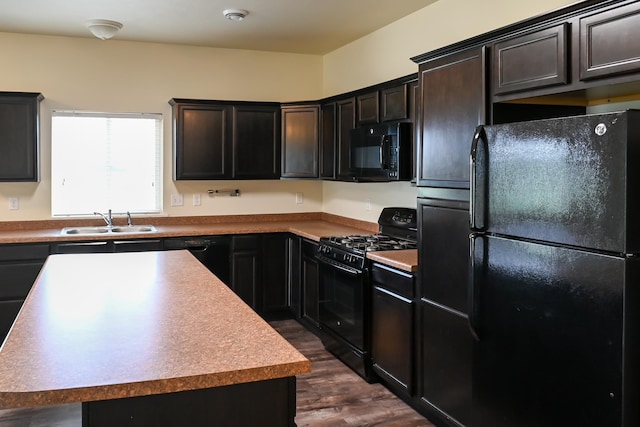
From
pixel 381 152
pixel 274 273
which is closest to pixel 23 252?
pixel 274 273

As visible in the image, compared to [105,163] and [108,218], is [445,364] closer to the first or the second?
[108,218]

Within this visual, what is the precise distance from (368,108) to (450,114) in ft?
4.89

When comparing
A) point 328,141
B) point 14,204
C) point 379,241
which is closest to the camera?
point 379,241

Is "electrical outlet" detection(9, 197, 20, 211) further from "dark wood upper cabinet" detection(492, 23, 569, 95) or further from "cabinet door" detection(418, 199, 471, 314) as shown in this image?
"dark wood upper cabinet" detection(492, 23, 569, 95)

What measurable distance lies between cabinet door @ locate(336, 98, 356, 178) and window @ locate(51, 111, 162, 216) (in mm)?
1741

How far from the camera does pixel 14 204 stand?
4.93m

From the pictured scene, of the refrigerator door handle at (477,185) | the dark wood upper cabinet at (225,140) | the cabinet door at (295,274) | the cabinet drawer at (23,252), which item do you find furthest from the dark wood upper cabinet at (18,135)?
the refrigerator door handle at (477,185)

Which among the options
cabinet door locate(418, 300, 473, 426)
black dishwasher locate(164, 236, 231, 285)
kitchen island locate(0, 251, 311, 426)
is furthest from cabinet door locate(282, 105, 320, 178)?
kitchen island locate(0, 251, 311, 426)

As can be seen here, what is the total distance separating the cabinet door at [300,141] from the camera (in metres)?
5.27

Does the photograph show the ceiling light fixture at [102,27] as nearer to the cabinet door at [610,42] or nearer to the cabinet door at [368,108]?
the cabinet door at [368,108]

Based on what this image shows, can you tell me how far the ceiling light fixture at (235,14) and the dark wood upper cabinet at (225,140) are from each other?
1044mm

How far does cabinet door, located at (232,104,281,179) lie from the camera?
528 cm

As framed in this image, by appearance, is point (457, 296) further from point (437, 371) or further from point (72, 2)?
point (72, 2)

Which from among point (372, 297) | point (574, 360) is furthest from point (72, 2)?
point (574, 360)
